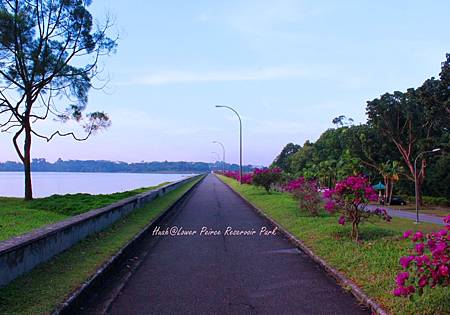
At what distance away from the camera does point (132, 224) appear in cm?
1338

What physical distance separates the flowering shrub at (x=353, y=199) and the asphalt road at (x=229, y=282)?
1449 millimetres

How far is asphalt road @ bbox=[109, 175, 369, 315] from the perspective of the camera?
5.86 metres

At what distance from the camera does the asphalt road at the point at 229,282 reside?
5859mm

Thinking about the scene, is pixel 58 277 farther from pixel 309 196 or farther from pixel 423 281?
pixel 309 196

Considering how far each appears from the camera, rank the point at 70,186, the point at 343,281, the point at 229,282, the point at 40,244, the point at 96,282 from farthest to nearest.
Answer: the point at 70,186 → the point at 40,244 → the point at 229,282 → the point at 343,281 → the point at 96,282

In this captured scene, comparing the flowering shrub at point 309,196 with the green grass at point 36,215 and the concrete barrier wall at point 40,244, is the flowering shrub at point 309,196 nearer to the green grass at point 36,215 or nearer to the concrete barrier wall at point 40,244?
the green grass at point 36,215

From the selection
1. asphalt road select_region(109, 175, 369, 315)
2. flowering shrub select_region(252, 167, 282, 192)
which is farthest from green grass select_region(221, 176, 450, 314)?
flowering shrub select_region(252, 167, 282, 192)

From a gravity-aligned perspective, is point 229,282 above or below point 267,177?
below

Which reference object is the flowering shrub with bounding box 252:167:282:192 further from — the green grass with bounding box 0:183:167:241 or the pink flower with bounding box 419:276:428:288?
the pink flower with bounding box 419:276:428:288

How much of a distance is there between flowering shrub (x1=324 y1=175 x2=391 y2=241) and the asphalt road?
1449mm

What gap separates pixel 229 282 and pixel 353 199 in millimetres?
4257

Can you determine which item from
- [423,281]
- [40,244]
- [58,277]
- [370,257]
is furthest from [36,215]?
[423,281]

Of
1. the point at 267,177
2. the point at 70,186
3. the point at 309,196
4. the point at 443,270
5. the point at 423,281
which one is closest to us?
the point at 443,270

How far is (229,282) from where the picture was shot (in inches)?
282
